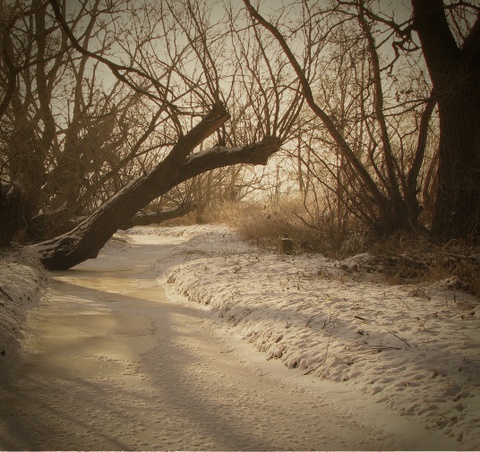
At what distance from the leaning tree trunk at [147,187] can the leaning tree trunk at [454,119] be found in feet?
13.0

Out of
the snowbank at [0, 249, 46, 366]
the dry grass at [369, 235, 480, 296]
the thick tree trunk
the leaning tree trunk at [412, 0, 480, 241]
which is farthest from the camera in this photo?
the thick tree trunk

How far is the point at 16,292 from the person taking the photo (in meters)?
6.14

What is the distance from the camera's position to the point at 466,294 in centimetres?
538

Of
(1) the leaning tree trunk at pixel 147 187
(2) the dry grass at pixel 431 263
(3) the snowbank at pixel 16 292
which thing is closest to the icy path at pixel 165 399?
(3) the snowbank at pixel 16 292

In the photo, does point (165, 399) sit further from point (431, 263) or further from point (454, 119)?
point (454, 119)

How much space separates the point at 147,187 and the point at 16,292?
4857mm

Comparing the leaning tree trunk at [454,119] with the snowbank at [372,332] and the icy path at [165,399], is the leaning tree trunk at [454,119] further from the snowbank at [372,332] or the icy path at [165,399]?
the icy path at [165,399]

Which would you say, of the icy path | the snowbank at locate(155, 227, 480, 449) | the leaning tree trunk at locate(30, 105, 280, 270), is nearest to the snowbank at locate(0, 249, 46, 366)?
the icy path

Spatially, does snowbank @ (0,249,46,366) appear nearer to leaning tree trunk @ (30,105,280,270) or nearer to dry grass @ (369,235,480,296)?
leaning tree trunk @ (30,105,280,270)

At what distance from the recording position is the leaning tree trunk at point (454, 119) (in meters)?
7.81

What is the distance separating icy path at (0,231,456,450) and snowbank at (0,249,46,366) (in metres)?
0.19

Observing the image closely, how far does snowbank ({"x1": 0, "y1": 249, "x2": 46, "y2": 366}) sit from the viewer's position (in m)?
4.33

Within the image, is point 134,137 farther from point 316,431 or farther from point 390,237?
point 316,431

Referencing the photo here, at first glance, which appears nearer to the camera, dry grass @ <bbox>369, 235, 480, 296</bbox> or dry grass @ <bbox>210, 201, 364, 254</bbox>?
dry grass @ <bbox>369, 235, 480, 296</bbox>
